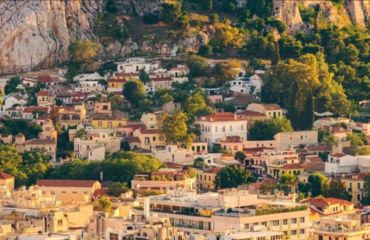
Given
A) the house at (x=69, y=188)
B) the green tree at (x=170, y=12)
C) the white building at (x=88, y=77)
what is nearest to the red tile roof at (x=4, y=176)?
the house at (x=69, y=188)

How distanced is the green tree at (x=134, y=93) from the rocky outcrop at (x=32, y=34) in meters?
6.54

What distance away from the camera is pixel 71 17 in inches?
4675

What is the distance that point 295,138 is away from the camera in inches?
4198

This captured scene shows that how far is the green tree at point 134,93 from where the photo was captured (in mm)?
111062

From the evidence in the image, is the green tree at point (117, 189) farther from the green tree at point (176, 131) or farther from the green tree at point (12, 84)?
the green tree at point (12, 84)

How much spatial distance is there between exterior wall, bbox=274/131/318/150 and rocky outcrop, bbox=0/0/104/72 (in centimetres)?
1515

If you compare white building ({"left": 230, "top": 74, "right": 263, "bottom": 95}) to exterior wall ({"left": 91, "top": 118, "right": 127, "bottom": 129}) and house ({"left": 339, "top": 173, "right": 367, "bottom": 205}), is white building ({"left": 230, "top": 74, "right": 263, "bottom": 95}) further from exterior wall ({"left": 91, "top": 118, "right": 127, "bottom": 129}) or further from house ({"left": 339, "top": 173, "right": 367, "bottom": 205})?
house ({"left": 339, "top": 173, "right": 367, "bottom": 205})

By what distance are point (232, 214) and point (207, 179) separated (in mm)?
20145

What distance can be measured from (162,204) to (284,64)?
3234 cm

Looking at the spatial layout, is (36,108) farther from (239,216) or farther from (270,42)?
(239,216)

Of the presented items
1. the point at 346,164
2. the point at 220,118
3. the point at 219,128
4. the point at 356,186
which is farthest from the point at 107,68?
the point at 356,186

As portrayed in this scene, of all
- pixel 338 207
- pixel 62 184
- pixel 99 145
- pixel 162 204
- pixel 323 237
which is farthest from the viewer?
pixel 99 145

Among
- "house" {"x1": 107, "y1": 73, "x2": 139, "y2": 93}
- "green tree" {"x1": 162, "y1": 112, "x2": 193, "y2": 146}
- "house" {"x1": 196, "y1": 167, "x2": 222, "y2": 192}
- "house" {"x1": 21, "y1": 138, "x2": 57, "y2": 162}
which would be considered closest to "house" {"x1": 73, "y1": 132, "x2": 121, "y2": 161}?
"house" {"x1": 21, "y1": 138, "x2": 57, "y2": 162}

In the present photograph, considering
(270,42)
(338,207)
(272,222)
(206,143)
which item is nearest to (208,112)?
(206,143)
